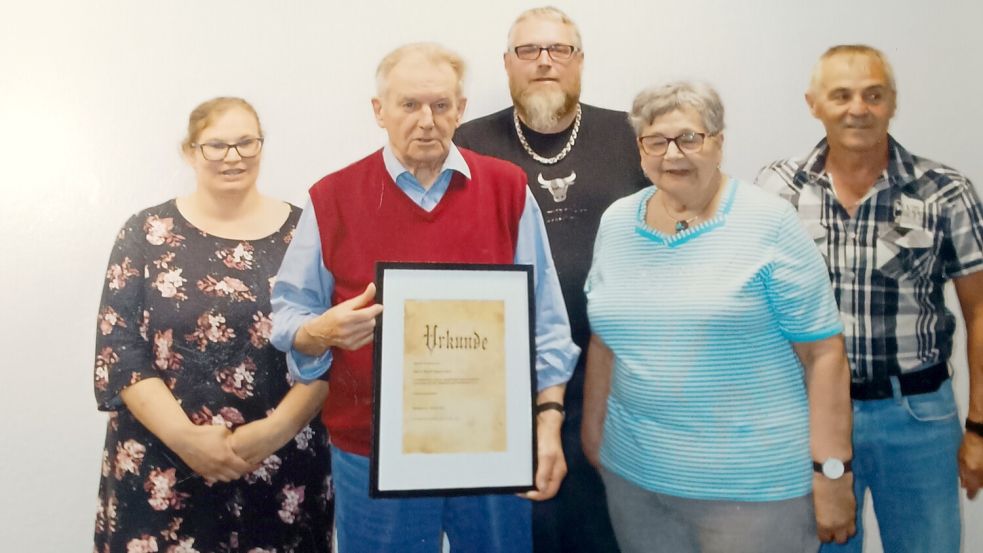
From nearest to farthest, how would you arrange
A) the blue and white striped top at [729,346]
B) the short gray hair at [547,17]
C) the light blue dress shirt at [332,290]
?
the blue and white striped top at [729,346] < the light blue dress shirt at [332,290] < the short gray hair at [547,17]

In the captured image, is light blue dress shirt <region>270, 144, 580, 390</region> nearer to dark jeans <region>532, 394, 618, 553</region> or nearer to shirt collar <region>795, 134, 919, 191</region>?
dark jeans <region>532, 394, 618, 553</region>

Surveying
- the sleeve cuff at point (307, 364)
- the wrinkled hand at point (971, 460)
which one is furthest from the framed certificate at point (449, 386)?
the wrinkled hand at point (971, 460)

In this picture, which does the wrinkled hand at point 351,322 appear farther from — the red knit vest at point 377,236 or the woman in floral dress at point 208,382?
the woman in floral dress at point 208,382

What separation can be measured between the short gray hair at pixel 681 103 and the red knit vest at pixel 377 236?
0.29 metres

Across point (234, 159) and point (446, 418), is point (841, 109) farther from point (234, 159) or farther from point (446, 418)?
point (234, 159)

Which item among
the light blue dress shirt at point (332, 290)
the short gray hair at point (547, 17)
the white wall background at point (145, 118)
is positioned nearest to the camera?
the light blue dress shirt at point (332, 290)

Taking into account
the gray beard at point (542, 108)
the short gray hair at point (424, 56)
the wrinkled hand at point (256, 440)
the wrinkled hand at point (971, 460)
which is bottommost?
the wrinkled hand at point (971, 460)

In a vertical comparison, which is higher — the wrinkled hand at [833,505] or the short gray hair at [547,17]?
the short gray hair at [547,17]

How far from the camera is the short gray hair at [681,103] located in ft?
4.26

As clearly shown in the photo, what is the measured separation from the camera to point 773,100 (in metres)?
1.57

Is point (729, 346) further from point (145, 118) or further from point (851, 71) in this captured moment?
point (145, 118)

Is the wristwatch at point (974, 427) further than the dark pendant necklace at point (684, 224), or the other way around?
the wristwatch at point (974, 427)

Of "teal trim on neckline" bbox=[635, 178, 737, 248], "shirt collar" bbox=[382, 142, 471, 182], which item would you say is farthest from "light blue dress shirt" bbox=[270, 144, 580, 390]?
"teal trim on neckline" bbox=[635, 178, 737, 248]

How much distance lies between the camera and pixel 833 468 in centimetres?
128
